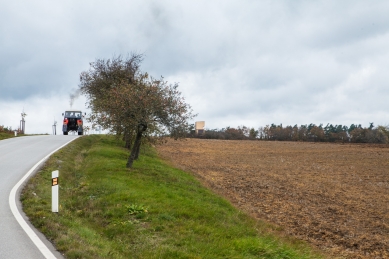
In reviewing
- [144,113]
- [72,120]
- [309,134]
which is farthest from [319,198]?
[309,134]

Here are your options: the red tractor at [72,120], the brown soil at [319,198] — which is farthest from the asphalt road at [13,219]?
the red tractor at [72,120]

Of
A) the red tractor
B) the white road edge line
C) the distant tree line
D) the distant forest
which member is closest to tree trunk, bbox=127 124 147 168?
the distant tree line

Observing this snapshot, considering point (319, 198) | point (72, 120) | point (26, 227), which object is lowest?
point (319, 198)

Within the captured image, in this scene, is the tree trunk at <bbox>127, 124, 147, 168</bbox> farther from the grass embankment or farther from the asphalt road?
the asphalt road

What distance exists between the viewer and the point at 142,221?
35.8 feet

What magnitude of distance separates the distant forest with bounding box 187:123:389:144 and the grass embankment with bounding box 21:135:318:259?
5796 cm

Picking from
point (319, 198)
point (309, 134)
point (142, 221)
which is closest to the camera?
point (142, 221)

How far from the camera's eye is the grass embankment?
8.70 m

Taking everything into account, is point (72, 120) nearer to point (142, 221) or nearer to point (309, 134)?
point (142, 221)

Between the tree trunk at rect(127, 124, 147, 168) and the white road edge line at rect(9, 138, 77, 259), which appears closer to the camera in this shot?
the white road edge line at rect(9, 138, 77, 259)

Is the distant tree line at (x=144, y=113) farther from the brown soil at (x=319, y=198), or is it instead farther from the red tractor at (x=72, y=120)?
the red tractor at (x=72, y=120)

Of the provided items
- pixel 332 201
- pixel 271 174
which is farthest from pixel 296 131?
pixel 332 201

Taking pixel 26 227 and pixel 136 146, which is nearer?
pixel 26 227

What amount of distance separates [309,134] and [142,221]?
92.7m
